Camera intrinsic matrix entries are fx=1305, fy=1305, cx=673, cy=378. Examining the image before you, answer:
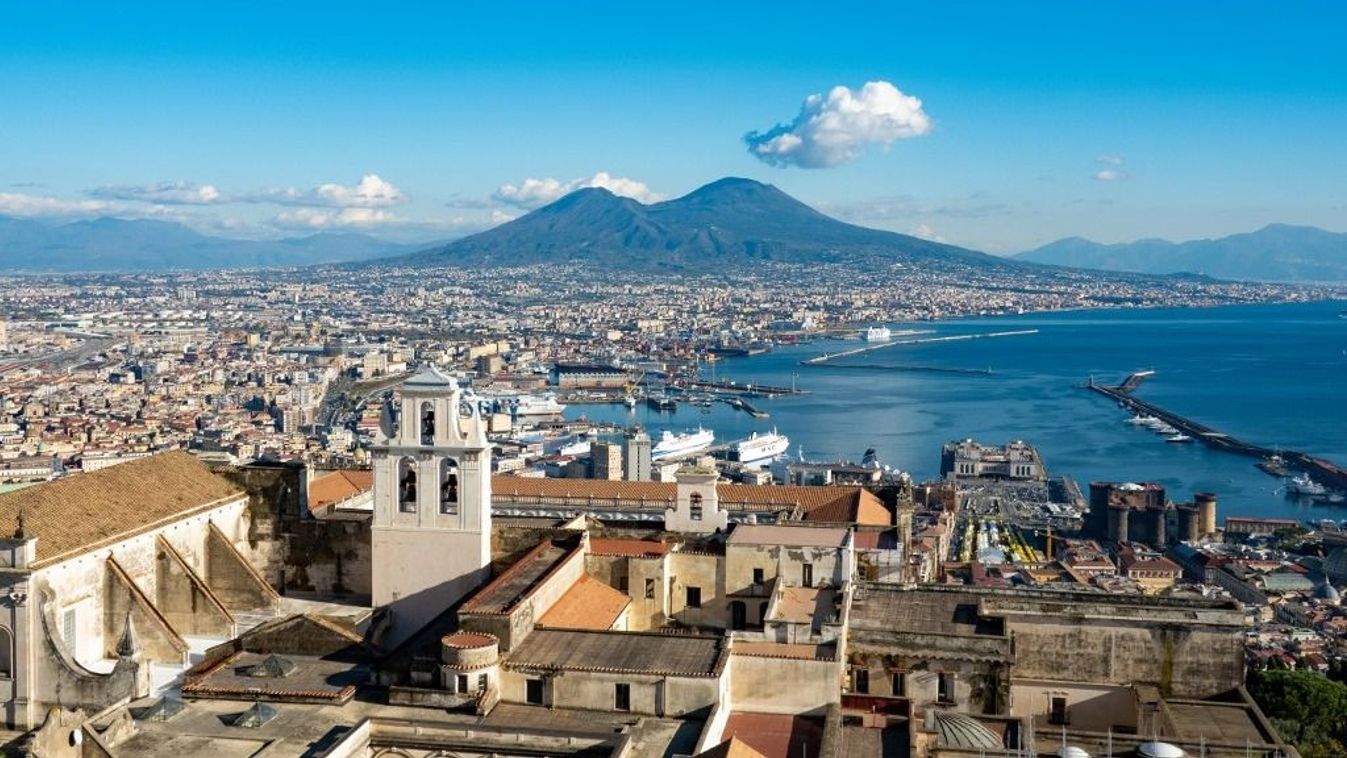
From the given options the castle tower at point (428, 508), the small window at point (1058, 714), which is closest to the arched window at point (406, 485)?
the castle tower at point (428, 508)

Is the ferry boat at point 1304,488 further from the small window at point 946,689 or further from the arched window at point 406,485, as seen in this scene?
the arched window at point 406,485

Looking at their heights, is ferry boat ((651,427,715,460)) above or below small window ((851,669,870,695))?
below

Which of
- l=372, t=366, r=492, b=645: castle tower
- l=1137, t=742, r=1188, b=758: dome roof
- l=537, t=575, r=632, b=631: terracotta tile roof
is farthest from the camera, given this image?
l=372, t=366, r=492, b=645: castle tower

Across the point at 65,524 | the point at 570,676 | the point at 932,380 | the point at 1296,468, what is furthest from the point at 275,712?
the point at 932,380

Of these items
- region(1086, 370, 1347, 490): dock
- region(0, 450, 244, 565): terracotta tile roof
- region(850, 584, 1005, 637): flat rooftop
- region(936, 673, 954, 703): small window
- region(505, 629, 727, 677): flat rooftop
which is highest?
region(0, 450, 244, 565): terracotta tile roof

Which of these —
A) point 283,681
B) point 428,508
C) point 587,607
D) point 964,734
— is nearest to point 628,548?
point 587,607

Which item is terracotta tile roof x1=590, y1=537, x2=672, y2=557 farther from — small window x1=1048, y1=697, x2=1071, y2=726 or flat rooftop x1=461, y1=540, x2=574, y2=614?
small window x1=1048, y1=697, x2=1071, y2=726

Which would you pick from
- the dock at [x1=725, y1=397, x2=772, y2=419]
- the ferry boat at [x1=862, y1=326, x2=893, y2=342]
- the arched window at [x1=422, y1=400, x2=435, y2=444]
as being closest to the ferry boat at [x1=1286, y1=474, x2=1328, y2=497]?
the dock at [x1=725, y1=397, x2=772, y2=419]

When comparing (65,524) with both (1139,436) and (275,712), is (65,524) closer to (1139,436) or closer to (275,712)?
(275,712)

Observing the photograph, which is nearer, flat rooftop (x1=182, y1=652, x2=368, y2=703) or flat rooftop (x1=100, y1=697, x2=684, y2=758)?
flat rooftop (x1=100, y1=697, x2=684, y2=758)
